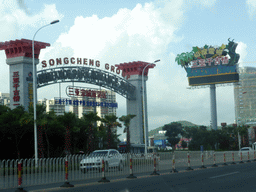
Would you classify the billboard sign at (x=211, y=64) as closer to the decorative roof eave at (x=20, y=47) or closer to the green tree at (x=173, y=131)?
the green tree at (x=173, y=131)

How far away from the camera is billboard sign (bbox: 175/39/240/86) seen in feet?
295

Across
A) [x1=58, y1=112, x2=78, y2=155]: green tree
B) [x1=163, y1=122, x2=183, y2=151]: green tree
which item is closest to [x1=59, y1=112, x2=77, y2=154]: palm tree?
[x1=58, y1=112, x2=78, y2=155]: green tree

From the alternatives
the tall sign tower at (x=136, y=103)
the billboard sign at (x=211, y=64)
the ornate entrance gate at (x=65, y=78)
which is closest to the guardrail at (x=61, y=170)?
the ornate entrance gate at (x=65, y=78)

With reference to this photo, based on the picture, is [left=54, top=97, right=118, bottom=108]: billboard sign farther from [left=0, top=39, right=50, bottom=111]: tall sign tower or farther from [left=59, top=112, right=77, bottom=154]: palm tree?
[left=59, top=112, right=77, bottom=154]: palm tree

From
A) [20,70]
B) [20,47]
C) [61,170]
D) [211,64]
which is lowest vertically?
[61,170]

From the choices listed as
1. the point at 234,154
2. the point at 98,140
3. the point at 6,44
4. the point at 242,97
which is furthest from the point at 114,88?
the point at 242,97

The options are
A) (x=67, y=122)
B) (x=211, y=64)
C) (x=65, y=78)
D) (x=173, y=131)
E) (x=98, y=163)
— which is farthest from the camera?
(x=173, y=131)

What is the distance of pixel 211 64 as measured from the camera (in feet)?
303

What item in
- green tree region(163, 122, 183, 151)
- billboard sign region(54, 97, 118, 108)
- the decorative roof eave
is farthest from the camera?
green tree region(163, 122, 183, 151)

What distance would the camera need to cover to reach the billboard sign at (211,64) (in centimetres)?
8994

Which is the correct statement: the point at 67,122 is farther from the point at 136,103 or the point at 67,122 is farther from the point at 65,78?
the point at 136,103

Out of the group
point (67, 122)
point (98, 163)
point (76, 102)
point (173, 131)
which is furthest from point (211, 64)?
point (98, 163)

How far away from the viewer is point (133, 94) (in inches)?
2474

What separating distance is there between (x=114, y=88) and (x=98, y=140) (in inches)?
393
